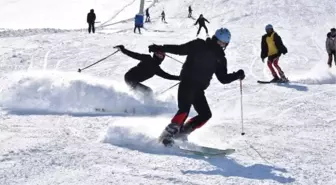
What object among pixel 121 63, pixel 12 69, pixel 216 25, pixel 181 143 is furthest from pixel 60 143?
pixel 216 25

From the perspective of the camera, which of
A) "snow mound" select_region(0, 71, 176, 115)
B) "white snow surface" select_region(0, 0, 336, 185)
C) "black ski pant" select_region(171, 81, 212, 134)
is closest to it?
"white snow surface" select_region(0, 0, 336, 185)

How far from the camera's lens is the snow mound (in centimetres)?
852

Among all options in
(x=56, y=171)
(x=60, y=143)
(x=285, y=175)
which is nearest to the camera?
(x=56, y=171)

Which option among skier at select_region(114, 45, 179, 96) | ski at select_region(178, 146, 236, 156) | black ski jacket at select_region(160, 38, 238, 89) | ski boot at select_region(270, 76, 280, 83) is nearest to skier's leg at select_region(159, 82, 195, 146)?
black ski jacket at select_region(160, 38, 238, 89)

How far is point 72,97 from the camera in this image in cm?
874

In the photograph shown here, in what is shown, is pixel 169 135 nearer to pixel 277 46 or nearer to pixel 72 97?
pixel 72 97

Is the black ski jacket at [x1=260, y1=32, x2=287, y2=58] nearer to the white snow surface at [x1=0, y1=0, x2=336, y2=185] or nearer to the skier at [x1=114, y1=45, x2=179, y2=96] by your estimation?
the white snow surface at [x1=0, y1=0, x2=336, y2=185]

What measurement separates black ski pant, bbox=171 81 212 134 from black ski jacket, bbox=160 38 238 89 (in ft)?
0.27

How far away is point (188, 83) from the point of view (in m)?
6.48

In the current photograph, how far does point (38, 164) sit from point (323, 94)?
7.73 metres

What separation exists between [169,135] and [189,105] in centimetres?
46

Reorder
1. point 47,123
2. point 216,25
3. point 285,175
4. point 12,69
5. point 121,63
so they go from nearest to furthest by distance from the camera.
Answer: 1. point 285,175
2. point 47,123
3. point 12,69
4. point 121,63
5. point 216,25

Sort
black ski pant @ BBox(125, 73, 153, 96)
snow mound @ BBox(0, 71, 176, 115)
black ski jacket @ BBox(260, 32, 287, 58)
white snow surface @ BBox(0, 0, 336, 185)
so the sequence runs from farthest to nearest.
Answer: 1. black ski jacket @ BBox(260, 32, 287, 58)
2. black ski pant @ BBox(125, 73, 153, 96)
3. snow mound @ BBox(0, 71, 176, 115)
4. white snow surface @ BBox(0, 0, 336, 185)

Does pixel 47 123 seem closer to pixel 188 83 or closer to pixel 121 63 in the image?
pixel 188 83
